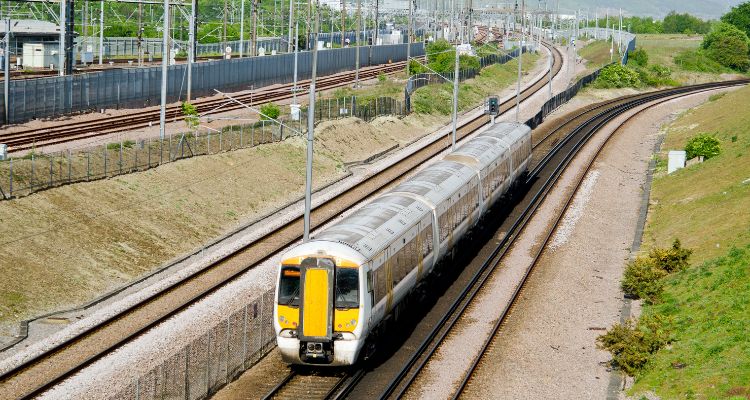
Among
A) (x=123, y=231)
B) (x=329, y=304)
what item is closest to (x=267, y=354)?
(x=329, y=304)

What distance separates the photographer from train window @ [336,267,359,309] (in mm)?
26000

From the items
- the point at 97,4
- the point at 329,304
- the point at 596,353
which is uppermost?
the point at 97,4

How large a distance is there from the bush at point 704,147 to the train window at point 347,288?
40.0 m

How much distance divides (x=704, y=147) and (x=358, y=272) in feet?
133

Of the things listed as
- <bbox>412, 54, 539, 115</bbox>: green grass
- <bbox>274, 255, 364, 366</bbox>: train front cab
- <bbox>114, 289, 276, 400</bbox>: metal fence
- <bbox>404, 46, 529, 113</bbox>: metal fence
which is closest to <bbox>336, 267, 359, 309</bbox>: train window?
<bbox>274, 255, 364, 366</bbox>: train front cab

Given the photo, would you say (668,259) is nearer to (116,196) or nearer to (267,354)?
(267,354)

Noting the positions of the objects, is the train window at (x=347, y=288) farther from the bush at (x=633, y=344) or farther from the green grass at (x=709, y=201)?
the green grass at (x=709, y=201)

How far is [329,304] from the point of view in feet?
84.9

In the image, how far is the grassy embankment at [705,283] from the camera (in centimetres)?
2566

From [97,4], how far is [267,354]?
127m

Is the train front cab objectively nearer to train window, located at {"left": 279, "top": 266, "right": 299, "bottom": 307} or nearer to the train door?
the train door

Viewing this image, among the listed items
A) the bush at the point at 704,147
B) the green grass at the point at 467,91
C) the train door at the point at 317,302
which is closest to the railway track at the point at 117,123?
the green grass at the point at 467,91

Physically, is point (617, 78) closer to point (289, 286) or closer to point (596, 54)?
point (596, 54)

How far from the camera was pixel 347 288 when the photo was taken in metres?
26.1
